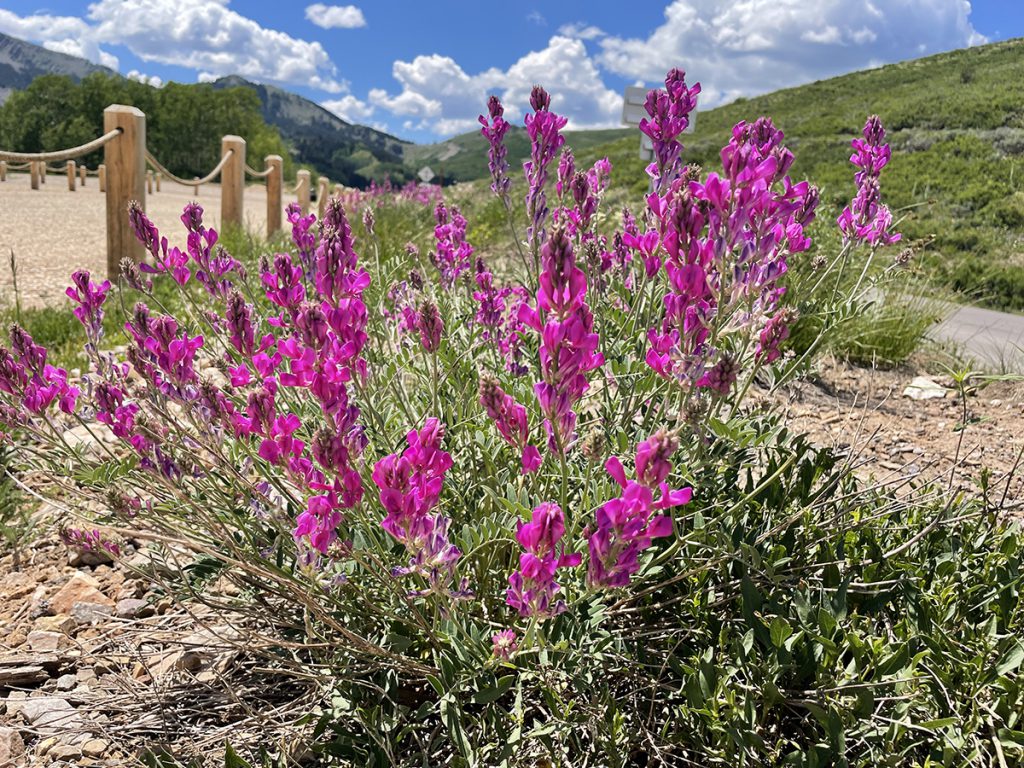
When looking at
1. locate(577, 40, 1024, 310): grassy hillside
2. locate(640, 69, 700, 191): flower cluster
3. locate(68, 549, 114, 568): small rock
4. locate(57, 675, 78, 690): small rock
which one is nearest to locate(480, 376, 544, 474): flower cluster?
locate(640, 69, 700, 191): flower cluster

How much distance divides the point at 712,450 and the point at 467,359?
0.93 metres

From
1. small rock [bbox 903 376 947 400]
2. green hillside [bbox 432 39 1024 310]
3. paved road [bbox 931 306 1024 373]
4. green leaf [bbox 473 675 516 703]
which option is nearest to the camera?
green leaf [bbox 473 675 516 703]

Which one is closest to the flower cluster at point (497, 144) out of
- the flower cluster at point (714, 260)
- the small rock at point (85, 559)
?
the flower cluster at point (714, 260)

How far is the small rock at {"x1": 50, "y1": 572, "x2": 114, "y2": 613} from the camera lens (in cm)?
222

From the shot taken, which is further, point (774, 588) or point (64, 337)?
point (64, 337)

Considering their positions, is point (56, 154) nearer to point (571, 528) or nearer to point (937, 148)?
point (571, 528)

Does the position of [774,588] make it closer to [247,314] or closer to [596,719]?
[596,719]

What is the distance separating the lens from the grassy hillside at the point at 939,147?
13539mm

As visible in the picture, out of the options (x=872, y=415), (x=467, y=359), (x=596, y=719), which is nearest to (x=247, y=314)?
(x=467, y=359)

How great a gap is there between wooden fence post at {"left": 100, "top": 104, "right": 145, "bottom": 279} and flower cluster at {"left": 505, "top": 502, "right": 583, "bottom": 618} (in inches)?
228

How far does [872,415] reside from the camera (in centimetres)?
388

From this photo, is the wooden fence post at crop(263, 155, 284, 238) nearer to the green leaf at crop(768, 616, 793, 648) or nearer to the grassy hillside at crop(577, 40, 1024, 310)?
the grassy hillside at crop(577, 40, 1024, 310)

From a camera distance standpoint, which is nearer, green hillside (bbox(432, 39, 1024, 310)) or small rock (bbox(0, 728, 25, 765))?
small rock (bbox(0, 728, 25, 765))

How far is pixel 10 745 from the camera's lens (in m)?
1.59
